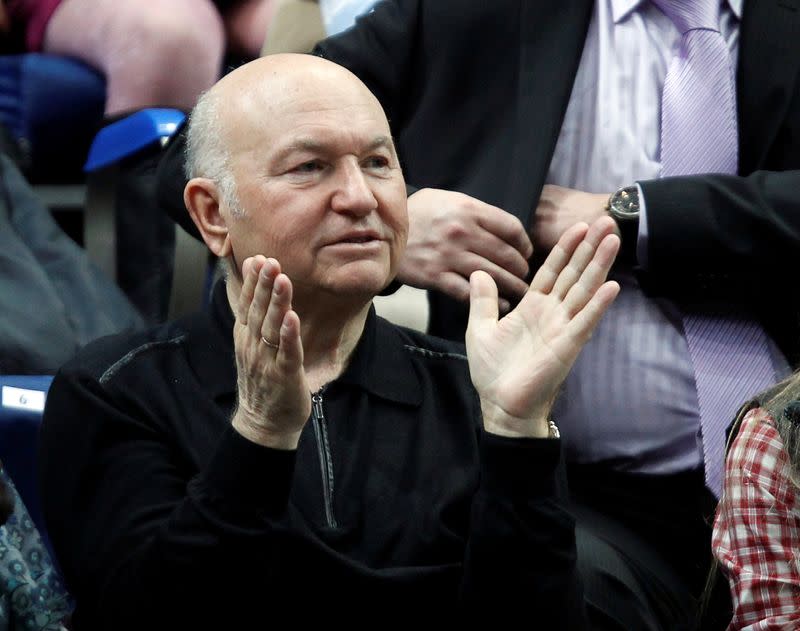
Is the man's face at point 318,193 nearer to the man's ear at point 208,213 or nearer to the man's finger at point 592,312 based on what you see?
the man's ear at point 208,213

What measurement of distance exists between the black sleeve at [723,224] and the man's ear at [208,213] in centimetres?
58

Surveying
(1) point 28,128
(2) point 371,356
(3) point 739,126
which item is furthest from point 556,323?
(1) point 28,128

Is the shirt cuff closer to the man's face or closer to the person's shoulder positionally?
the man's face

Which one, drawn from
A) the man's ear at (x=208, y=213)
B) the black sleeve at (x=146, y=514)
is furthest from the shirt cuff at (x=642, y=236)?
the black sleeve at (x=146, y=514)

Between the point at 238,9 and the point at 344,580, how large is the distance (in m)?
1.90

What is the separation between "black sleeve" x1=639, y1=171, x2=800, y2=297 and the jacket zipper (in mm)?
529

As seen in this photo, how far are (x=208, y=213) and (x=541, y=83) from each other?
538 mm

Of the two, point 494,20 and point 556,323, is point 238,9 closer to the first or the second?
point 494,20

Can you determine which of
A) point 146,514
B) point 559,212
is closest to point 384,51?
point 559,212

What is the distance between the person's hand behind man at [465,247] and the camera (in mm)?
1985

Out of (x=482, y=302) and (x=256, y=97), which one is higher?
(x=256, y=97)

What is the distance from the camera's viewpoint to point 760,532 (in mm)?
1776

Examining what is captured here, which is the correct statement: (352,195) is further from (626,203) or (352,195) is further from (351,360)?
(626,203)

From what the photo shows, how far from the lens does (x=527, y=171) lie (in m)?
2.07
